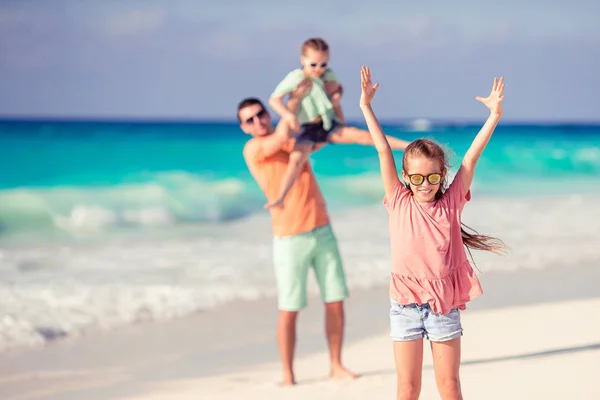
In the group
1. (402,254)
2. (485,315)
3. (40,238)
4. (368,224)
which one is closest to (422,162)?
(402,254)

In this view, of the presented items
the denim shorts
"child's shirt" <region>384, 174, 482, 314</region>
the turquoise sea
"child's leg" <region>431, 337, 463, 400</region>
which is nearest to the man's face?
the turquoise sea

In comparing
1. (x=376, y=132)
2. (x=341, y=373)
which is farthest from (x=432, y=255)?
(x=341, y=373)

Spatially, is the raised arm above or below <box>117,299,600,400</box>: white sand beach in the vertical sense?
above

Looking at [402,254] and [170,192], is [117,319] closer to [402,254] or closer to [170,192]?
[402,254]

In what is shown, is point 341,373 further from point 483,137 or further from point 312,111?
point 483,137

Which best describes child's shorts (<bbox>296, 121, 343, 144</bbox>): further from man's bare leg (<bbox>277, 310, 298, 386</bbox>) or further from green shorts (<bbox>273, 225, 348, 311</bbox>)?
man's bare leg (<bbox>277, 310, 298, 386</bbox>)

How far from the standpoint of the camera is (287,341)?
515cm

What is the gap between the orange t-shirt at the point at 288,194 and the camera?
5121 mm

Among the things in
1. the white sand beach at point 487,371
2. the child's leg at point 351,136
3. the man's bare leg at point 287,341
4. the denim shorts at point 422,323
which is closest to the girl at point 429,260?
the denim shorts at point 422,323

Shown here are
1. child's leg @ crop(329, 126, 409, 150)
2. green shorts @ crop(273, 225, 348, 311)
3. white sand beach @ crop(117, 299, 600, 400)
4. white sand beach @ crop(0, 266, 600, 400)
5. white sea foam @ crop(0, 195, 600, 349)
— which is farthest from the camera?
white sea foam @ crop(0, 195, 600, 349)

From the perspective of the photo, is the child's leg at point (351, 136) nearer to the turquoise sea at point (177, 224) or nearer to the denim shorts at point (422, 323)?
the turquoise sea at point (177, 224)

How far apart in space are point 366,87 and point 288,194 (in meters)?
1.66

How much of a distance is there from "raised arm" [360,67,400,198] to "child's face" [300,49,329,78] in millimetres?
1589

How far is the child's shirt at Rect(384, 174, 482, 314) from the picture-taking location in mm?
3504
